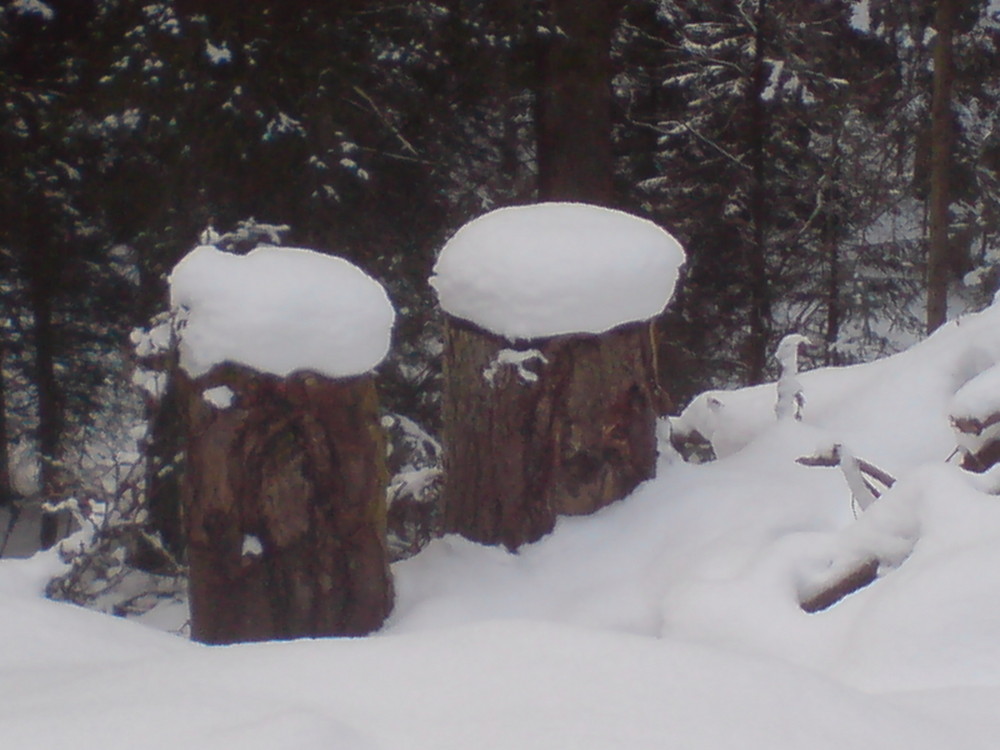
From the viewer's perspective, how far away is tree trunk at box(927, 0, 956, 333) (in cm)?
1055

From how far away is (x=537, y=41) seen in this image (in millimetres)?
7738

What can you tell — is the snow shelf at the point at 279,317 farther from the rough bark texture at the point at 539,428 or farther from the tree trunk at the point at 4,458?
the tree trunk at the point at 4,458

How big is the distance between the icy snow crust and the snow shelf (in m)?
0.53

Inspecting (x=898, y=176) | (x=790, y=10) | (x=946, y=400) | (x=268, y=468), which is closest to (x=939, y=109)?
(x=898, y=176)

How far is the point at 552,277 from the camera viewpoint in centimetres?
342

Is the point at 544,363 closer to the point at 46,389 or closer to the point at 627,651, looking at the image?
the point at 627,651

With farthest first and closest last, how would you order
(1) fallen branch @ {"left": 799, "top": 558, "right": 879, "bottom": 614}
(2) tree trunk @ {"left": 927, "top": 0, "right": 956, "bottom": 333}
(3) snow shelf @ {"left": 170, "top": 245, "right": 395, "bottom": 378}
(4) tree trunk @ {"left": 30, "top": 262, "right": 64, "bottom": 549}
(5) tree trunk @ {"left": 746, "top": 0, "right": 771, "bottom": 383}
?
1. (4) tree trunk @ {"left": 30, "top": 262, "right": 64, "bottom": 549}
2. (5) tree trunk @ {"left": 746, "top": 0, "right": 771, "bottom": 383}
3. (2) tree trunk @ {"left": 927, "top": 0, "right": 956, "bottom": 333}
4. (3) snow shelf @ {"left": 170, "top": 245, "right": 395, "bottom": 378}
5. (1) fallen branch @ {"left": 799, "top": 558, "right": 879, "bottom": 614}

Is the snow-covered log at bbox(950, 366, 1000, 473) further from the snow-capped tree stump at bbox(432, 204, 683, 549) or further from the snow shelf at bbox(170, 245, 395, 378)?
the snow shelf at bbox(170, 245, 395, 378)

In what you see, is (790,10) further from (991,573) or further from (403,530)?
(991,573)

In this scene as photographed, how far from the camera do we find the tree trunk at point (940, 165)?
34.6 ft

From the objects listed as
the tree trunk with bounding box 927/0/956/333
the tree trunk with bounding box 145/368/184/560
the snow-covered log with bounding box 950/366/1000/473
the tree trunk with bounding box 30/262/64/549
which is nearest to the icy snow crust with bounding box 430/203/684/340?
the snow-covered log with bounding box 950/366/1000/473

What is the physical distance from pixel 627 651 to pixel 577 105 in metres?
6.75

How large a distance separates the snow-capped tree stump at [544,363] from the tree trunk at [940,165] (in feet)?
26.1

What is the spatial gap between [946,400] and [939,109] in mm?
7694
